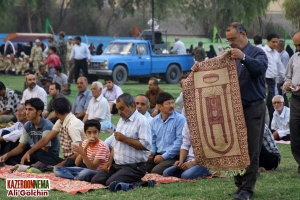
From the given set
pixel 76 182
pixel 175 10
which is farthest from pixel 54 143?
pixel 175 10

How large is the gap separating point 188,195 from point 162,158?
5.78 ft

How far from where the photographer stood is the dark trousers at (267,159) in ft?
31.0

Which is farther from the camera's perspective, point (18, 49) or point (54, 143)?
point (18, 49)

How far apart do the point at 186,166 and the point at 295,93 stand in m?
1.65

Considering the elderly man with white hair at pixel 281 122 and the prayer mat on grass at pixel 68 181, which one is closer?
the prayer mat on grass at pixel 68 181

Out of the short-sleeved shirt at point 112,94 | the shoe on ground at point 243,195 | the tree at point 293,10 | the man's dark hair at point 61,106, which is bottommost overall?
the shoe on ground at point 243,195

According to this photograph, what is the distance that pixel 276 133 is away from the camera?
1313cm

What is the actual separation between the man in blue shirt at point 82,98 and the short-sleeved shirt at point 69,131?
16.0ft

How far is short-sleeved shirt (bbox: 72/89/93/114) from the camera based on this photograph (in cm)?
1490

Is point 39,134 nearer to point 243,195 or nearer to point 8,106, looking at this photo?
point 243,195

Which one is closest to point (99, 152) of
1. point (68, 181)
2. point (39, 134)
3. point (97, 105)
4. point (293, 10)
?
point (68, 181)

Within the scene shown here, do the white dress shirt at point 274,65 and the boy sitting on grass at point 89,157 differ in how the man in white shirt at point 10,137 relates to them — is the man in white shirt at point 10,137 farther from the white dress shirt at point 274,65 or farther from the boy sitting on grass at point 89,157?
the white dress shirt at point 274,65

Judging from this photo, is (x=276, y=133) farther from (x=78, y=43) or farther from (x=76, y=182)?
(x=78, y=43)

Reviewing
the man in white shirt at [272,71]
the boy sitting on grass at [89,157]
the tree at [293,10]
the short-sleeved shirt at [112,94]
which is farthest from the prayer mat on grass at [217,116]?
the tree at [293,10]
